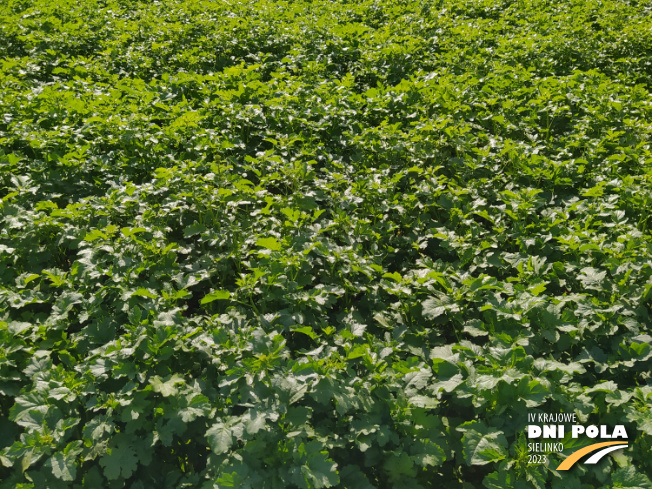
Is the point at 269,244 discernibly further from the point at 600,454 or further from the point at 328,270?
the point at 600,454

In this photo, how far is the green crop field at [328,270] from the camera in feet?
7.48

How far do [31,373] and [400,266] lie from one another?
249 centimetres

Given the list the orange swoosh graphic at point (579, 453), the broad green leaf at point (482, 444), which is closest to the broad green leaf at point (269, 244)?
the broad green leaf at point (482, 444)

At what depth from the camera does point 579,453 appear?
2207 millimetres

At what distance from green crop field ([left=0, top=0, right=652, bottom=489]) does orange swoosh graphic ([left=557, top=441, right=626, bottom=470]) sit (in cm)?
5

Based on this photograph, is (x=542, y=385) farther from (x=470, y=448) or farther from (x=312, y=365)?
(x=312, y=365)

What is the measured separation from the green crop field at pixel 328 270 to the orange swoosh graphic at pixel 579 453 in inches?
1.9

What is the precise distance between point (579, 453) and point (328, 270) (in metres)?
1.81

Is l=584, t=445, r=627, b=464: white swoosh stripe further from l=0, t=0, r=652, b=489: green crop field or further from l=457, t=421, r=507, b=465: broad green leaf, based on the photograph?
l=457, t=421, r=507, b=465: broad green leaf

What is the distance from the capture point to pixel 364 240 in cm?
364

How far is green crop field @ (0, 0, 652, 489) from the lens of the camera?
228 centimetres

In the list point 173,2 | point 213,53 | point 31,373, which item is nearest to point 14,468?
point 31,373

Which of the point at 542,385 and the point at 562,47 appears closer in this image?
the point at 542,385

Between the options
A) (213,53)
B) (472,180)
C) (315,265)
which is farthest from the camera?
(213,53)
